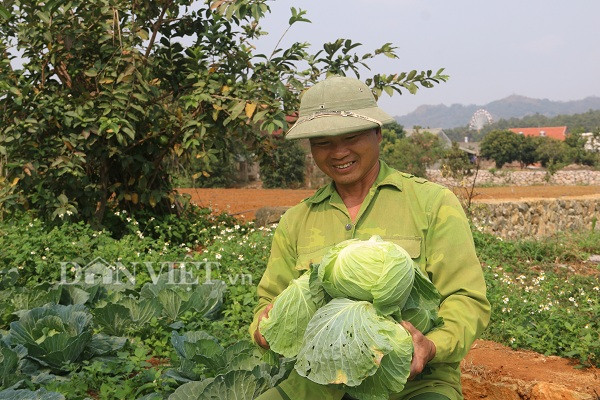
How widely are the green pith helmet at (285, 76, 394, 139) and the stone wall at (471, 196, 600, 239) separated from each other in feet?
31.6

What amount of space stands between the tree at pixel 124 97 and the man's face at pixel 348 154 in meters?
4.63

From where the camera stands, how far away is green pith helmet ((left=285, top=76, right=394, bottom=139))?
2.30 meters

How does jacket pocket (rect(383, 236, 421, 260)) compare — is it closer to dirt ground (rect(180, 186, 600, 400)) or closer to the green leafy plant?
dirt ground (rect(180, 186, 600, 400))

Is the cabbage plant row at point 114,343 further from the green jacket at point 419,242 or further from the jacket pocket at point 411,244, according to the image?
the jacket pocket at point 411,244

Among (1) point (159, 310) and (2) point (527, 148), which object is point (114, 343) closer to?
(1) point (159, 310)

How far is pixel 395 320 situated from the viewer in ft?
6.31

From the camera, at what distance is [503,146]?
165ft

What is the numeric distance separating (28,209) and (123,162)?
130cm

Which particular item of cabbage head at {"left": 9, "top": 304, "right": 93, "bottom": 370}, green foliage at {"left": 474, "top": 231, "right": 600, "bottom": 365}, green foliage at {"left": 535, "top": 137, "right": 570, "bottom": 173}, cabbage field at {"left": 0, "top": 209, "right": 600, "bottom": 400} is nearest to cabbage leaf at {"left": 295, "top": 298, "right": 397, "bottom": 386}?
cabbage field at {"left": 0, "top": 209, "right": 600, "bottom": 400}

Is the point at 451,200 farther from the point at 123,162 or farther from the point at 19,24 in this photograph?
the point at 19,24

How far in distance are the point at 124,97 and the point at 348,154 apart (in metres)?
5.43

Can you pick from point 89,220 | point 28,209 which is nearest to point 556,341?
point 89,220

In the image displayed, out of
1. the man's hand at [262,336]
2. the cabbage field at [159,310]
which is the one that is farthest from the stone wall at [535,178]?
the man's hand at [262,336]

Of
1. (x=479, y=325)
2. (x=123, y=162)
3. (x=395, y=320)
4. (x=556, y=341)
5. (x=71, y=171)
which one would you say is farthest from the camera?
(x=123, y=162)
